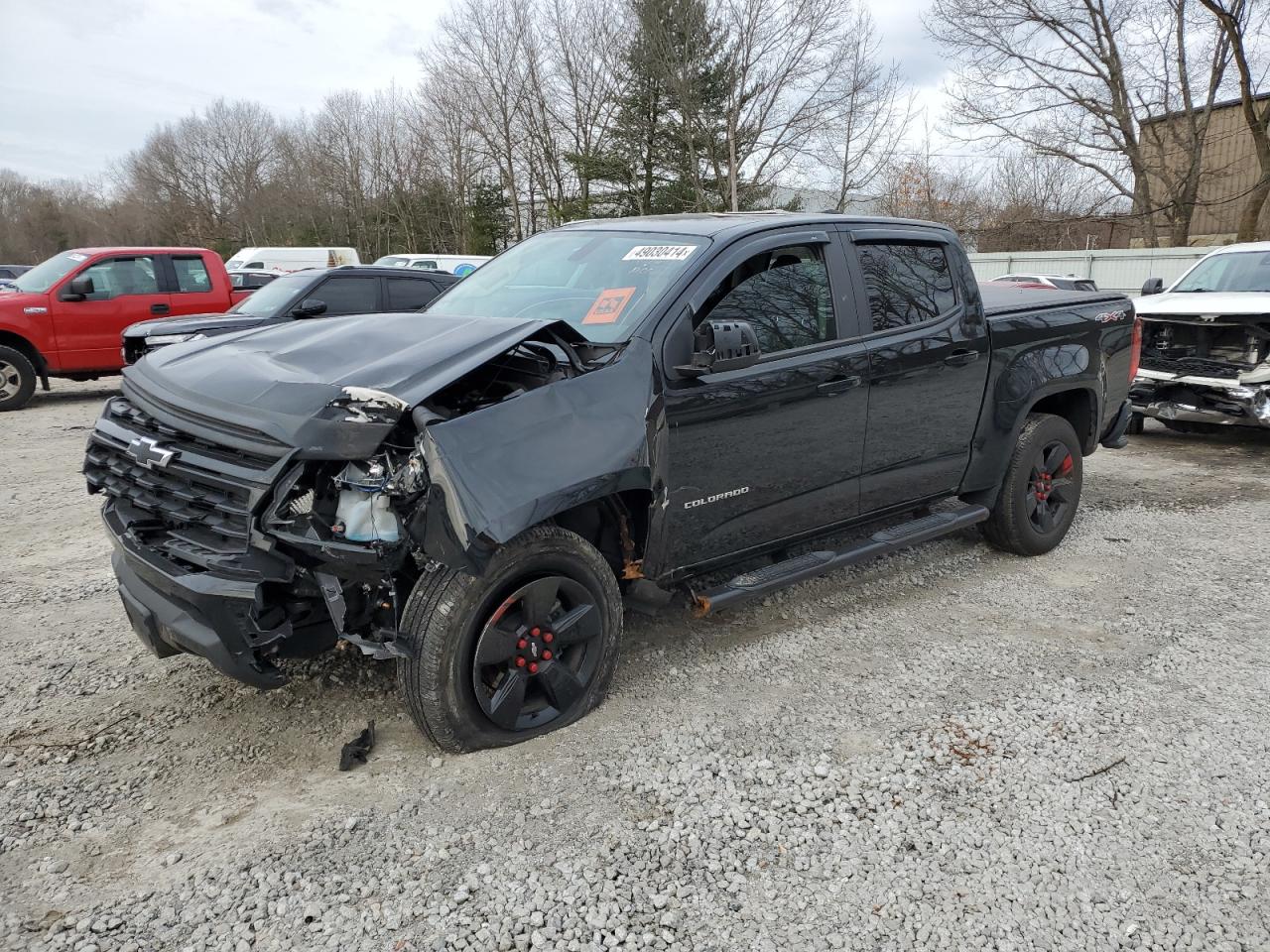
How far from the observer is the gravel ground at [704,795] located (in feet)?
7.82

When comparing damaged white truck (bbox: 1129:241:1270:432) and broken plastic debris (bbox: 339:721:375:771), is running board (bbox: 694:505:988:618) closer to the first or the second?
broken plastic debris (bbox: 339:721:375:771)

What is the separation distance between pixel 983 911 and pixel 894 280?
119 inches

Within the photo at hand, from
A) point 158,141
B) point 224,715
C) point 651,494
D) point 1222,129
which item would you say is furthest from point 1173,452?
point 158,141

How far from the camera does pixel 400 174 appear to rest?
4562 centimetres

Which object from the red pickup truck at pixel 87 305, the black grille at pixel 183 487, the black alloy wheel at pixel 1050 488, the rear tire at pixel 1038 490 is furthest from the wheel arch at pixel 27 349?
the black alloy wheel at pixel 1050 488

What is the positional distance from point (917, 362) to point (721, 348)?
1.53 metres

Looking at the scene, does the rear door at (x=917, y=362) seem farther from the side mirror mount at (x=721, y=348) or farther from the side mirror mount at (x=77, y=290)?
the side mirror mount at (x=77, y=290)

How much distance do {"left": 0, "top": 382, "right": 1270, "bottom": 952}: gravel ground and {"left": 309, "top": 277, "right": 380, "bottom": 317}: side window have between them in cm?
575

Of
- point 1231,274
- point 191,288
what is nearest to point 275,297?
Result: point 191,288

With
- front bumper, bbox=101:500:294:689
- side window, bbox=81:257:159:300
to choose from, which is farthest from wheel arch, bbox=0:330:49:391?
front bumper, bbox=101:500:294:689

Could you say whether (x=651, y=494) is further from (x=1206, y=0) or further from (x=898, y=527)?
(x=1206, y=0)

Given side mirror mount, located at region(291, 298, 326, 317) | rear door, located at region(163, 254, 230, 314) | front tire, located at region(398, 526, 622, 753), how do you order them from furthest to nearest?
rear door, located at region(163, 254, 230, 314)
side mirror mount, located at region(291, 298, 326, 317)
front tire, located at region(398, 526, 622, 753)

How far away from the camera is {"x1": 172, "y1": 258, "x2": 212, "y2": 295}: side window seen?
1177 cm

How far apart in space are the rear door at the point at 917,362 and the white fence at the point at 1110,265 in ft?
73.0
